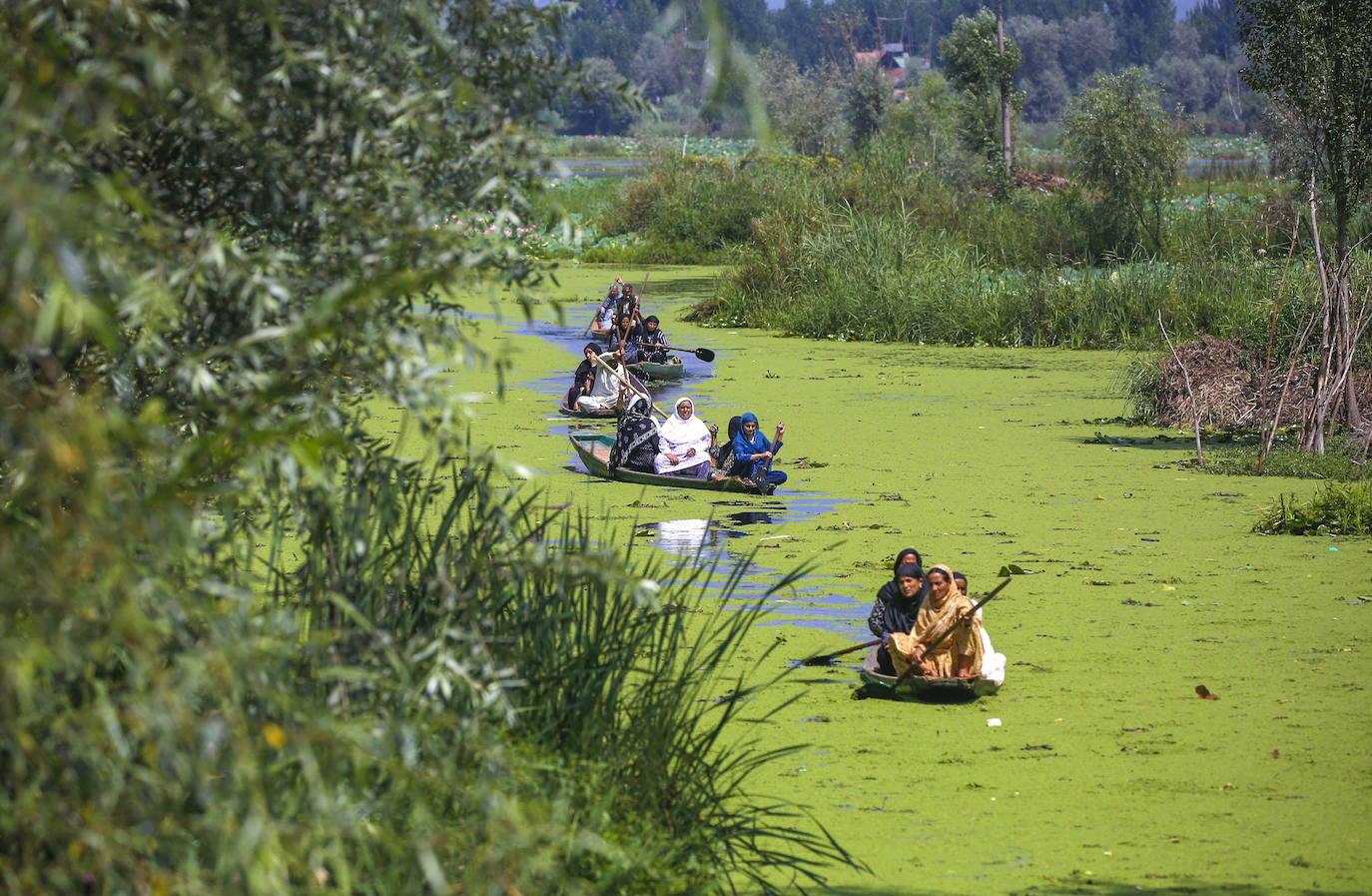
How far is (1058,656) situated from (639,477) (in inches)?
229

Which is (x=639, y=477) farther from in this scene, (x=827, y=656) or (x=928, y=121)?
(x=928, y=121)

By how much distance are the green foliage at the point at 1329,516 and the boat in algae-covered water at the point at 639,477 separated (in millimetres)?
3877

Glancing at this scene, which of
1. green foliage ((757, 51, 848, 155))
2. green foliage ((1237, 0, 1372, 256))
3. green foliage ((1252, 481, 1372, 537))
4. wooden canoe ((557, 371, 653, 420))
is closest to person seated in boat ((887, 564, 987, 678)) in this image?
green foliage ((1252, 481, 1372, 537))

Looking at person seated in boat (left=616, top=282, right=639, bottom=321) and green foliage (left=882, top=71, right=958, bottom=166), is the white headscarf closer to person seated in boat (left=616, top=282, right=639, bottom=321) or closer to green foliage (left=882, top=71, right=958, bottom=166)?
person seated in boat (left=616, top=282, right=639, bottom=321)

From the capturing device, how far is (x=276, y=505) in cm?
429

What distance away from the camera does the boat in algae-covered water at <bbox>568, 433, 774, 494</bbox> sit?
44.1 feet

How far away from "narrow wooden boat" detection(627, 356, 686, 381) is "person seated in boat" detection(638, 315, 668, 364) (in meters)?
0.10

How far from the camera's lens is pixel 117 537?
288 cm

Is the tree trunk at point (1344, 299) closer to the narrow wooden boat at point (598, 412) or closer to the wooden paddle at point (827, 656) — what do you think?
the wooden paddle at point (827, 656)

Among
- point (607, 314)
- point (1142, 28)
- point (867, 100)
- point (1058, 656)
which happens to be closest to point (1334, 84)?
point (1058, 656)

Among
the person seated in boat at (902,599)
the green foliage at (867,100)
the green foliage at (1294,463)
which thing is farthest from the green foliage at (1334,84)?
the green foliage at (867,100)

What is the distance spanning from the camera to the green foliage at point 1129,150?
28.1 m

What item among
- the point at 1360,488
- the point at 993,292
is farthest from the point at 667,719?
the point at 993,292

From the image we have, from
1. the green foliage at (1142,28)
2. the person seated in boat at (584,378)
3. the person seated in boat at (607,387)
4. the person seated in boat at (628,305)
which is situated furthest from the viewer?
the green foliage at (1142,28)
